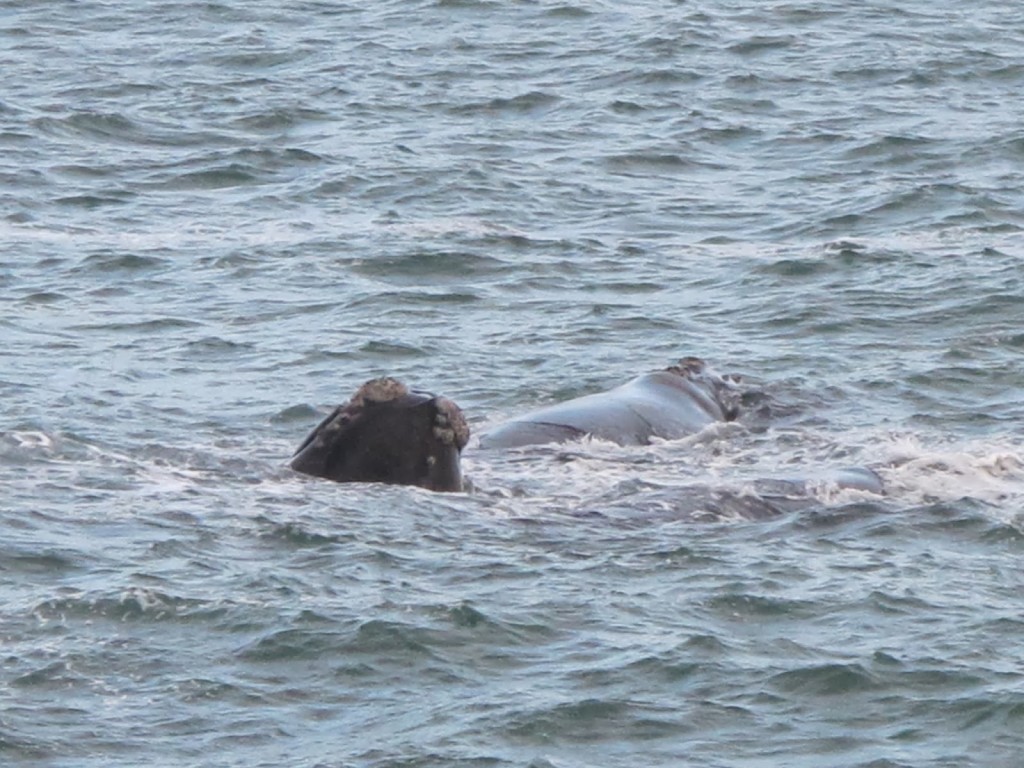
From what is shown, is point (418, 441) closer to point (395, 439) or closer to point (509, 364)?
point (395, 439)

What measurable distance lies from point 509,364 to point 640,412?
253 cm

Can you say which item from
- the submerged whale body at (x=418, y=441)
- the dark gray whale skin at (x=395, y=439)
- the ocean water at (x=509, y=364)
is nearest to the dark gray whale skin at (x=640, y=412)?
the submerged whale body at (x=418, y=441)

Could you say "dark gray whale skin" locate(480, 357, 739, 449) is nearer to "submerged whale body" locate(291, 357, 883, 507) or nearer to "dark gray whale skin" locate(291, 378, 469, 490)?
"submerged whale body" locate(291, 357, 883, 507)

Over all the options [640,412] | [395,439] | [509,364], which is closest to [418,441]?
[395,439]

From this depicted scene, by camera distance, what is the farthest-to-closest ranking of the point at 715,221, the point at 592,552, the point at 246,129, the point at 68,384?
the point at 246,129 < the point at 715,221 < the point at 68,384 < the point at 592,552

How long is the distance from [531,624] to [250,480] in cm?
309

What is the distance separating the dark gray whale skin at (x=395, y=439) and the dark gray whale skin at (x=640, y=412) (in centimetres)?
138

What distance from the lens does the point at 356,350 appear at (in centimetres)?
1888

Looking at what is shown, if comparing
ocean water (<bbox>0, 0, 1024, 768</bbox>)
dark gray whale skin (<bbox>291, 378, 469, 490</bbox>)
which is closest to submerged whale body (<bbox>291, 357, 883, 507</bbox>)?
dark gray whale skin (<bbox>291, 378, 469, 490</bbox>)

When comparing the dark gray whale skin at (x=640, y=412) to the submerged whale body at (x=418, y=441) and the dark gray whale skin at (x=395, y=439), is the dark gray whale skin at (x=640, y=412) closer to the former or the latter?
the submerged whale body at (x=418, y=441)

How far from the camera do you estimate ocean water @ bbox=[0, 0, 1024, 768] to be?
11305 mm

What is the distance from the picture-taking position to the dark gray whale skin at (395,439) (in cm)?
1416

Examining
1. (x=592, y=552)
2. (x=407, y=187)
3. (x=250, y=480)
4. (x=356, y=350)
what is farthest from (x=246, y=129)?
(x=592, y=552)

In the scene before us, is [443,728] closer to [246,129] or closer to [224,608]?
[224,608]
